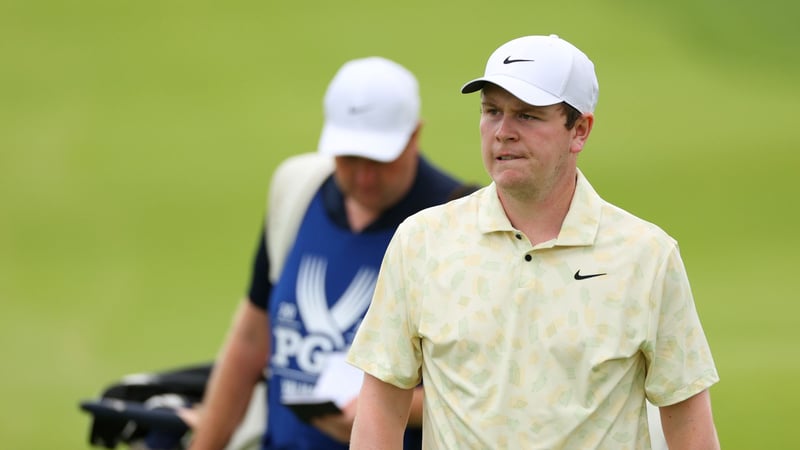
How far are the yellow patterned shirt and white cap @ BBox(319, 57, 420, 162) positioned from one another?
1255 mm

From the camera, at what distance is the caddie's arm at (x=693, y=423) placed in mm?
2432

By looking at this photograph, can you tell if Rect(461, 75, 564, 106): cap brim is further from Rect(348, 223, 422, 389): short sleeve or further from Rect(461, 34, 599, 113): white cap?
Rect(348, 223, 422, 389): short sleeve

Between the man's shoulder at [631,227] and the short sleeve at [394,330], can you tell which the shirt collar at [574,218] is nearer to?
the man's shoulder at [631,227]

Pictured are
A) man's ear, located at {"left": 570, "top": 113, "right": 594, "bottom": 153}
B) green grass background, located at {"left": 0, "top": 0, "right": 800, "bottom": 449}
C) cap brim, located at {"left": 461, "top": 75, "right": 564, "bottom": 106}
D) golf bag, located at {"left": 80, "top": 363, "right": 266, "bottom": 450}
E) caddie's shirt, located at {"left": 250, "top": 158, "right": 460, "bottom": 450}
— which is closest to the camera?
cap brim, located at {"left": 461, "top": 75, "right": 564, "bottom": 106}

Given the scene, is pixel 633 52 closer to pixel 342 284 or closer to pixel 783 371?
pixel 783 371

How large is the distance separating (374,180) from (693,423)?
4.83 ft

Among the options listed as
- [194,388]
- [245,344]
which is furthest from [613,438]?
[194,388]

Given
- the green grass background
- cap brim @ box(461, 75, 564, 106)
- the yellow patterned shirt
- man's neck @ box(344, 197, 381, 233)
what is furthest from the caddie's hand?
the green grass background

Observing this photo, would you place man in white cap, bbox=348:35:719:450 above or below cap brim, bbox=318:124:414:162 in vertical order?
below

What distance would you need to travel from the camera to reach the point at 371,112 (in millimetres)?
3834

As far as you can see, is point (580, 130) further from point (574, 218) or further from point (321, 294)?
point (321, 294)

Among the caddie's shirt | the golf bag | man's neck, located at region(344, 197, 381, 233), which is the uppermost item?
man's neck, located at region(344, 197, 381, 233)

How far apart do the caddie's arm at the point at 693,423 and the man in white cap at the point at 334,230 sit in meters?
1.18

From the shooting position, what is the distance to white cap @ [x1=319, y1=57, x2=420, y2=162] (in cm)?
371
